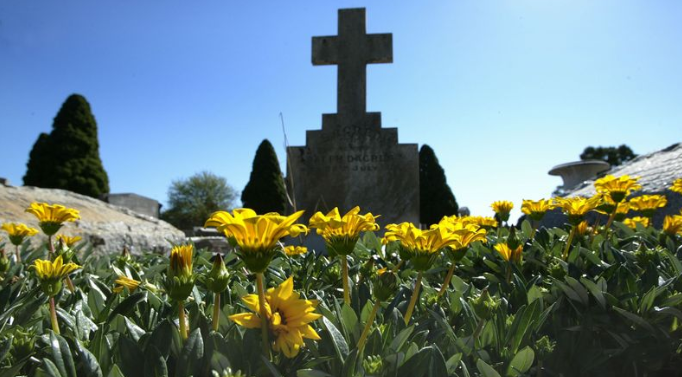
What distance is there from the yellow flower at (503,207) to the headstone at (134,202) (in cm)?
1731

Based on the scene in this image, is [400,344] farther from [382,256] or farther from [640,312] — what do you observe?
[382,256]

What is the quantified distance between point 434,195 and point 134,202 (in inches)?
520

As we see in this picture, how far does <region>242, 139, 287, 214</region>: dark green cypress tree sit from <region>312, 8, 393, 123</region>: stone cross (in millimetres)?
14882

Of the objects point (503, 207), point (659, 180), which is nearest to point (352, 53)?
point (659, 180)

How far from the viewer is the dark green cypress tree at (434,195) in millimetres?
22094

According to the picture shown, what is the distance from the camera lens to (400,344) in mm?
955

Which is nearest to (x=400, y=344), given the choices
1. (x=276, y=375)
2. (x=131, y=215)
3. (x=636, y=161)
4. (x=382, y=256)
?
(x=276, y=375)

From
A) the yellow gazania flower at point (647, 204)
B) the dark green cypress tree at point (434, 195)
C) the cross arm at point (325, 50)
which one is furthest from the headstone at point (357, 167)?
the dark green cypress tree at point (434, 195)

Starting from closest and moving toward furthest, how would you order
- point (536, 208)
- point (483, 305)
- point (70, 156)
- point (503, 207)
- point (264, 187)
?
point (483, 305), point (536, 208), point (503, 207), point (70, 156), point (264, 187)

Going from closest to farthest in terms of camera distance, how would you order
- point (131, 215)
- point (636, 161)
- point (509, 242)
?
point (509, 242), point (131, 215), point (636, 161)

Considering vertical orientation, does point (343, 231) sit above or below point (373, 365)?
above

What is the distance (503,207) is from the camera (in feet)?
8.03

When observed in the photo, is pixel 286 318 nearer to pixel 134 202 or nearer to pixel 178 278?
pixel 178 278

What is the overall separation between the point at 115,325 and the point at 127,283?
0.90ft
